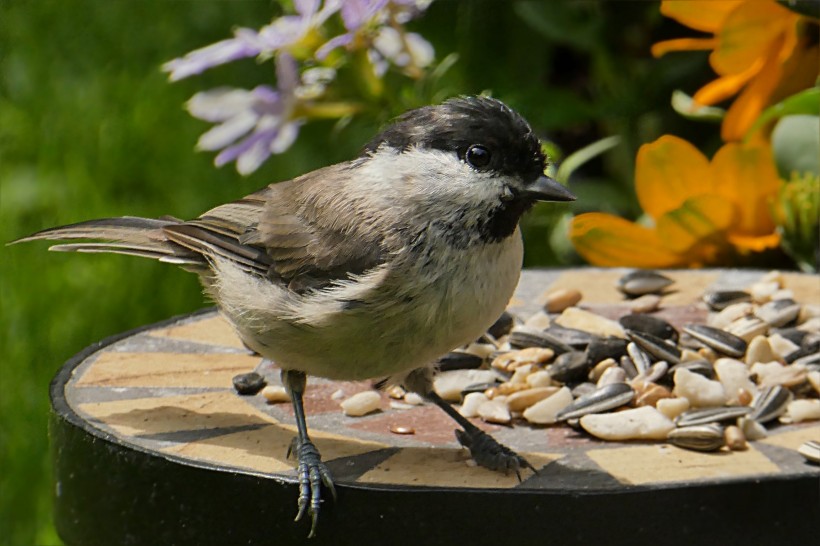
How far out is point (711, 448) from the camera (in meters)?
2.36

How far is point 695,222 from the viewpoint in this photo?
3.56 meters

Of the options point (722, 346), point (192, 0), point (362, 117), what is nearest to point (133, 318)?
point (362, 117)

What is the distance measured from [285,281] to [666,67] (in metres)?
2.12

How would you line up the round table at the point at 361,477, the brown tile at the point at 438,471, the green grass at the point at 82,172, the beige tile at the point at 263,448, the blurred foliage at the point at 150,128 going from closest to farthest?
the round table at the point at 361,477 → the brown tile at the point at 438,471 → the beige tile at the point at 263,448 → the blurred foliage at the point at 150,128 → the green grass at the point at 82,172

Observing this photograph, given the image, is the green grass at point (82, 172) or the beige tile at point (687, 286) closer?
the beige tile at point (687, 286)

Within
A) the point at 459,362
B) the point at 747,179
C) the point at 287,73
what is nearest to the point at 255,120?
the point at 287,73

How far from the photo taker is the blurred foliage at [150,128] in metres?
4.14

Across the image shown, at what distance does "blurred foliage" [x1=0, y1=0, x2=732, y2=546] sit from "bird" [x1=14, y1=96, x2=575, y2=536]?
1.11 meters

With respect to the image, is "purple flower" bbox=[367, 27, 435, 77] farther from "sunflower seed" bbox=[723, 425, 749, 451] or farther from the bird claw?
"sunflower seed" bbox=[723, 425, 749, 451]

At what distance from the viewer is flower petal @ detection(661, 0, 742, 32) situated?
336 centimetres

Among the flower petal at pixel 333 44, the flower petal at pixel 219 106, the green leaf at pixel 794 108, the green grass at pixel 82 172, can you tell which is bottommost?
the green grass at pixel 82 172

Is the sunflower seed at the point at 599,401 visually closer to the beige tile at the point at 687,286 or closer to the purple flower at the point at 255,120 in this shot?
the beige tile at the point at 687,286

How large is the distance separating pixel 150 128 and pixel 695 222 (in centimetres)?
271

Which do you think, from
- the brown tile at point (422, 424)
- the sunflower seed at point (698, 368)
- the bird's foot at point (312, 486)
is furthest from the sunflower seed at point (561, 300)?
the bird's foot at point (312, 486)
